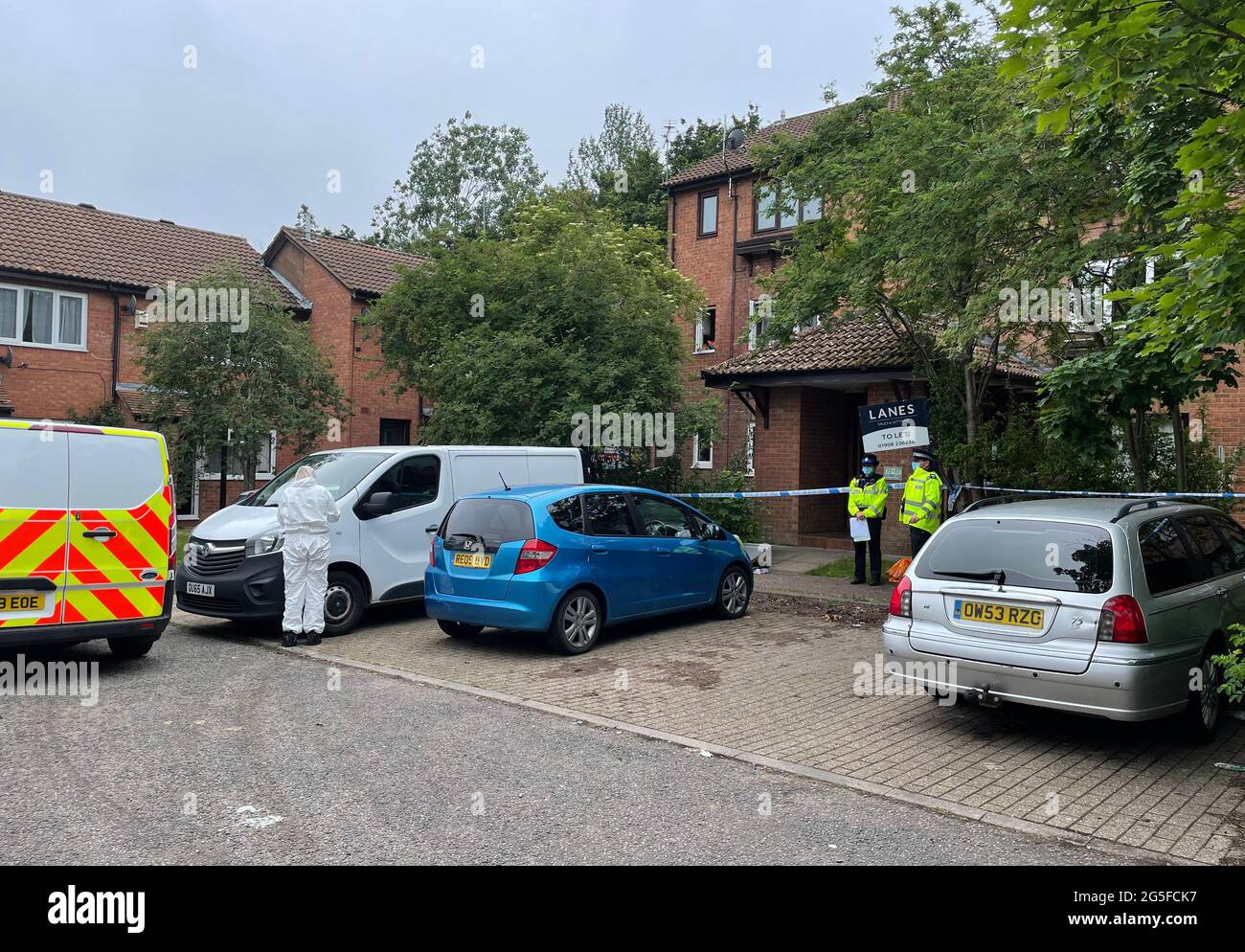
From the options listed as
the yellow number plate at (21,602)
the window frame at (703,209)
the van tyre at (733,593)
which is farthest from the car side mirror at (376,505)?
the window frame at (703,209)

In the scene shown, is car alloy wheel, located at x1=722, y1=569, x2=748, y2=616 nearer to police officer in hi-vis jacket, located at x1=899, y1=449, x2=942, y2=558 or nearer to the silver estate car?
police officer in hi-vis jacket, located at x1=899, y1=449, x2=942, y2=558

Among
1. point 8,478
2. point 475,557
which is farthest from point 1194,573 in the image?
point 8,478

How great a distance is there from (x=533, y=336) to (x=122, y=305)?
13527mm

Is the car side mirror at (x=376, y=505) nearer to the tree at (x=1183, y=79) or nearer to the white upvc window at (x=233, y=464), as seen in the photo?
the tree at (x=1183, y=79)

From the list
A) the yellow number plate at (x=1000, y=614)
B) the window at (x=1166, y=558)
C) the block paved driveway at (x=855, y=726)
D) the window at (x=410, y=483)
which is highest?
the window at (x=410, y=483)

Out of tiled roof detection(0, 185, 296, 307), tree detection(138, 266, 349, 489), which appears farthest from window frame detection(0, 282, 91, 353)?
tree detection(138, 266, 349, 489)

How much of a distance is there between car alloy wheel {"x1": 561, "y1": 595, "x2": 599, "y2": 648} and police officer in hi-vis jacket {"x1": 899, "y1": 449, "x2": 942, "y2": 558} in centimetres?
514

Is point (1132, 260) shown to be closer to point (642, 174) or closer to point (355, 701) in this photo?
point (355, 701)

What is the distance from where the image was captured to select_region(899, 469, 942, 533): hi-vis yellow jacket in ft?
42.0

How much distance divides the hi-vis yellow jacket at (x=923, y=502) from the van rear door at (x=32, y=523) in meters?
9.49

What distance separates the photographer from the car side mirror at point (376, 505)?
34.7 ft

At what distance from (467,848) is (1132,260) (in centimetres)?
911

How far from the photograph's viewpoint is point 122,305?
2373cm
